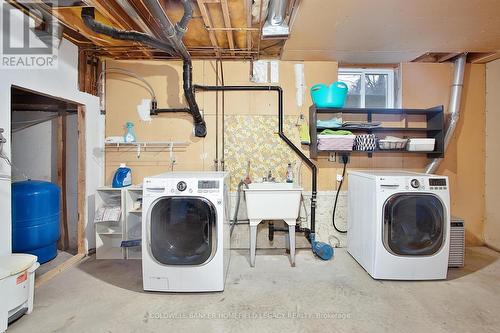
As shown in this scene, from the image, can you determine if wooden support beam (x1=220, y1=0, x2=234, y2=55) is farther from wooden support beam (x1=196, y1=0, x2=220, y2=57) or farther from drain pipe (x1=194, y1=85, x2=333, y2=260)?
drain pipe (x1=194, y1=85, x2=333, y2=260)

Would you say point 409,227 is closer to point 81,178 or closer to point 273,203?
point 273,203

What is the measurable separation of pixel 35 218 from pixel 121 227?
31.5 inches

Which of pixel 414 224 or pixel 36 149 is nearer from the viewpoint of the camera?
pixel 414 224

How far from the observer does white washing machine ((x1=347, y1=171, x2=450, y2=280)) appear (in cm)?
226

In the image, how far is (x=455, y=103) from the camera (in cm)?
302

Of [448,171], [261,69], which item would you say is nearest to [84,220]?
[261,69]

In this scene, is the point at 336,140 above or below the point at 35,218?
above

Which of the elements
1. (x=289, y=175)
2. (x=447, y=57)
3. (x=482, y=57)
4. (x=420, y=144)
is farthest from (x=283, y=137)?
(x=482, y=57)

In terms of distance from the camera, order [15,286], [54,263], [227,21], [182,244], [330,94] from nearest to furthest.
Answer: [15,286] → [182,244] → [227,21] → [54,263] → [330,94]

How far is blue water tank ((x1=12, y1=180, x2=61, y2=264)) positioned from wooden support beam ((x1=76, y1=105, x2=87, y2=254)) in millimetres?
223

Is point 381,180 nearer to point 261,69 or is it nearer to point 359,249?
point 359,249

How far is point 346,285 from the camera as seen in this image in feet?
7.31

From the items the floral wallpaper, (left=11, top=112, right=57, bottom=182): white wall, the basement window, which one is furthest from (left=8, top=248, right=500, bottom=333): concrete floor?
the basement window

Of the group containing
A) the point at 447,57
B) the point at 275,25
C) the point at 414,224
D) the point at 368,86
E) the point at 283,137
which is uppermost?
the point at 447,57
